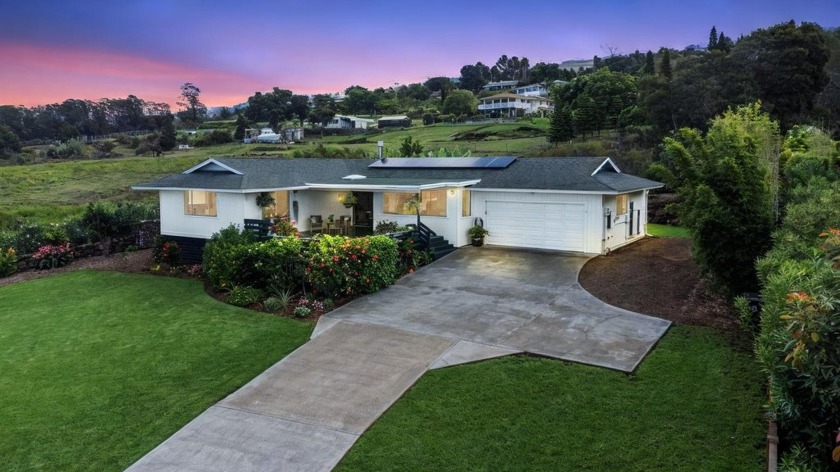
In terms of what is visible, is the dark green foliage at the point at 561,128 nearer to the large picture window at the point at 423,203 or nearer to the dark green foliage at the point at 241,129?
the large picture window at the point at 423,203

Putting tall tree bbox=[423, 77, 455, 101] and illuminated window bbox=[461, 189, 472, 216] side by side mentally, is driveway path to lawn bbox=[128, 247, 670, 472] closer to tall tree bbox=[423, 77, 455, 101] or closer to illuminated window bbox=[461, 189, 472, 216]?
illuminated window bbox=[461, 189, 472, 216]

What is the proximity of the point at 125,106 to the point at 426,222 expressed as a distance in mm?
77073

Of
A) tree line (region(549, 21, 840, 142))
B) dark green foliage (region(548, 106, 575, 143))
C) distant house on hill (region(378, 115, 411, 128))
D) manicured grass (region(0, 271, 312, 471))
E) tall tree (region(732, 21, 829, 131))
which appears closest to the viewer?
manicured grass (region(0, 271, 312, 471))

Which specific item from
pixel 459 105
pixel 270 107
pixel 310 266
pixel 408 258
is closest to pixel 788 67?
pixel 408 258

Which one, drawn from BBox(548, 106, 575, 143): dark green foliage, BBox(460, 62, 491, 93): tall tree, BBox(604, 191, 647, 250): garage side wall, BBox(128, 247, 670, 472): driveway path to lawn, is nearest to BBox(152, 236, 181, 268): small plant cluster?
BBox(128, 247, 670, 472): driveway path to lawn

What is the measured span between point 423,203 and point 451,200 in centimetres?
113

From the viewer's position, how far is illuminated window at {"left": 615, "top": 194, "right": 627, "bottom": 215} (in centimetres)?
1841

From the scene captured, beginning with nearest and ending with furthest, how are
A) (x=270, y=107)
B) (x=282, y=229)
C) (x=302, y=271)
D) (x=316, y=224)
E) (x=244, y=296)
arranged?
(x=302, y=271)
(x=244, y=296)
(x=282, y=229)
(x=316, y=224)
(x=270, y=107)

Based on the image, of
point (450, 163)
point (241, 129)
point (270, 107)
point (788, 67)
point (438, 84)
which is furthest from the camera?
point (438, 84)

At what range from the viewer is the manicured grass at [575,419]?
596 centimetres

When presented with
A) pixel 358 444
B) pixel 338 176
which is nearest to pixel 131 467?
pixel 358 444

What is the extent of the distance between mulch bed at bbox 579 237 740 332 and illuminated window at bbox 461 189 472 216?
15.7 ft

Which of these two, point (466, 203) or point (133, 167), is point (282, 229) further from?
point (133, 167)

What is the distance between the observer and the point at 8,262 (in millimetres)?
18109
